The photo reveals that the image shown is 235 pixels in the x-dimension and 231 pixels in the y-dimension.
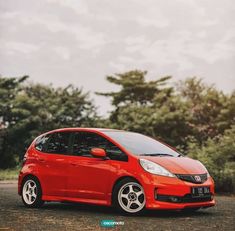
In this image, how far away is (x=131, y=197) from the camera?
28.4ft

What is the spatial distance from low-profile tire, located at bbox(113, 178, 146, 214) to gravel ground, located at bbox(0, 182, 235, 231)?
0.16 m

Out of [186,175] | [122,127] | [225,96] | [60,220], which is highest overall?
[225,96]

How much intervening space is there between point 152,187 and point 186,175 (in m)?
0.60

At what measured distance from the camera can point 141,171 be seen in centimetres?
859

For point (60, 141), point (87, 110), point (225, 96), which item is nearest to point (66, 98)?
point (87, 110)

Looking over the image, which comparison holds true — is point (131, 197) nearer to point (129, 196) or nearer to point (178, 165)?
point (129, 196)

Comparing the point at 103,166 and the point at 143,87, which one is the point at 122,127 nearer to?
the point at 143,87

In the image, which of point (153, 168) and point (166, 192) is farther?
point (153, 168)

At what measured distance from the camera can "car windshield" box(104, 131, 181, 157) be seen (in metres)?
9.20

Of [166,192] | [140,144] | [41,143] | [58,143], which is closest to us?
[166,192]

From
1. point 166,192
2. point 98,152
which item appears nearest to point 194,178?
point 166,192

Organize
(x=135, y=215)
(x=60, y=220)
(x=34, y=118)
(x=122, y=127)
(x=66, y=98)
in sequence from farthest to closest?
(x=66, y=98), (x=122, y=127), (x=34, y=118), (x=135, y=215), (x=60, y=220)

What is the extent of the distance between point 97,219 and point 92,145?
168cm

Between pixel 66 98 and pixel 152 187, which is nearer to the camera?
pixel 152 187
